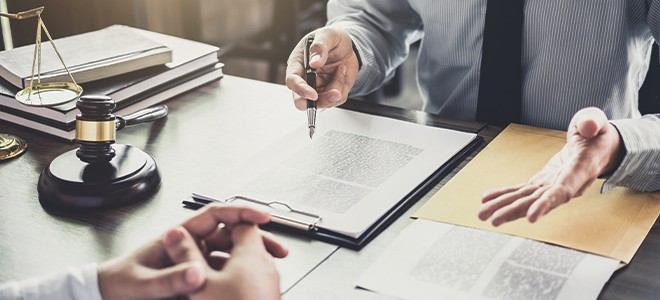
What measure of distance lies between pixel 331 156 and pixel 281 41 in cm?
256

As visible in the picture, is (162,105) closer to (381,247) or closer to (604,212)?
(381,247)

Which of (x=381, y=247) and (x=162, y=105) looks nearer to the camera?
(x=381, y=247)

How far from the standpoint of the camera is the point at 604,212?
1051mm

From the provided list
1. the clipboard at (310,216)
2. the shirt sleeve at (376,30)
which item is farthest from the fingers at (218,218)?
the shirt sleeve at (376,30)

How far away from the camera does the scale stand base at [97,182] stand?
110 cm

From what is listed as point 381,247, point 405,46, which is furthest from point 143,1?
point 381,247

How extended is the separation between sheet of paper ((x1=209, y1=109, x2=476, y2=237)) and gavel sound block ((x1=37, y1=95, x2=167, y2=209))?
0.43 ft

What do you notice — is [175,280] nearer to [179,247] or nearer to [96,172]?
[179,247]

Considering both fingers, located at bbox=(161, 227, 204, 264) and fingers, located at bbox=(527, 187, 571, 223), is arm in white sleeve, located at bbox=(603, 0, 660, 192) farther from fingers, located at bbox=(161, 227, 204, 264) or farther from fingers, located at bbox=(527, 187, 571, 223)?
fingers, located at bbox=(161, 227, 204, 264)

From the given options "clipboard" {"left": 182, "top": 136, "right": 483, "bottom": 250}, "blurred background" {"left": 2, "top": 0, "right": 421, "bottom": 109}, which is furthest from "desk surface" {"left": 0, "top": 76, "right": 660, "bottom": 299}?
"blurred background" {"left": 2, "top": 0, "right": 421, "bottom": 109}

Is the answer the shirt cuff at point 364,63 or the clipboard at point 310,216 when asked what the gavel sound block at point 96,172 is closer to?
the clipboard at point 310,216

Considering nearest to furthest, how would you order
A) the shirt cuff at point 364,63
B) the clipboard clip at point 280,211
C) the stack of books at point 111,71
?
the clipboard clip at point 280,211 → the stack of books at point 111,71 → the shirt cuff at point 364,63

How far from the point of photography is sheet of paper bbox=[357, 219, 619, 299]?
0.88 m

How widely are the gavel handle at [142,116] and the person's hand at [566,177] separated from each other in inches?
24.6
